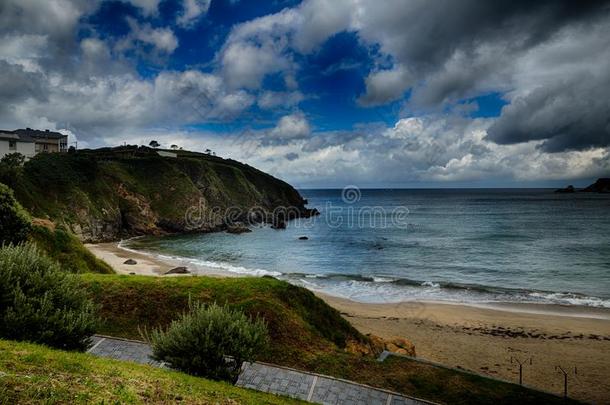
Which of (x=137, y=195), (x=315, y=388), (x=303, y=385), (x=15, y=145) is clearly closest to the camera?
(x=315, y=388)

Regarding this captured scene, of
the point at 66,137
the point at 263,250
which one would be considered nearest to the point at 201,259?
the point at 263,250

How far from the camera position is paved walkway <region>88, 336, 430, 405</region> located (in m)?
13.3

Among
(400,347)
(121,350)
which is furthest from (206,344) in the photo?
(400,347)

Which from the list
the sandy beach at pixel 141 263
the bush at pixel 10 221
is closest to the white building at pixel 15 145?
the sandy beach at pixel 141 263

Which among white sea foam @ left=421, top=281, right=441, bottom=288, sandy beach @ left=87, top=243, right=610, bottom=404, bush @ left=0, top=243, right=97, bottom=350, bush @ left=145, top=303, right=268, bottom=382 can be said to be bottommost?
sandy beach @ left=87, top=243, right=610, bottom=404

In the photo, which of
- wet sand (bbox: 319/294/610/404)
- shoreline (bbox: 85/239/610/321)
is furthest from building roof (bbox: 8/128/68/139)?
wet sand (bbox: 319/294/610/404)

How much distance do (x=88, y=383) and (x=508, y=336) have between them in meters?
30.9

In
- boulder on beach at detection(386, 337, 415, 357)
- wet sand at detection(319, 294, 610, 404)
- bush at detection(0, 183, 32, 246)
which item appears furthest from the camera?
bush at detection(0, 183, 32, 246)

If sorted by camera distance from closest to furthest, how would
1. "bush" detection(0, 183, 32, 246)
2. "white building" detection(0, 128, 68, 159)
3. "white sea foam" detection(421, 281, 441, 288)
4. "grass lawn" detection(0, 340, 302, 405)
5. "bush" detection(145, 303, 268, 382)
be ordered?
"grass lawn" detection(0, 340, 302, 405), "bush" detection(145, 303, 268, 382), "bush" detection(0, 183, 32, 246), "white sea foam" detection(421, 281, 441, 288), "white building" detection(0, 128, 68, 159)

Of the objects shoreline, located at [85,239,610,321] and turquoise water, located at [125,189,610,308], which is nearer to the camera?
shoreline, located at [85,239,610,321]

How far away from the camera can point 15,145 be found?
82.9 meters

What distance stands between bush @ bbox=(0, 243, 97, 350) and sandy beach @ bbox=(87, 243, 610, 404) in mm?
21294

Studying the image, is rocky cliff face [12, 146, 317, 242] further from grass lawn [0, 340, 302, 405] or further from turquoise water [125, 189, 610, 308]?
grass lawn [0, 340, 302, 405]

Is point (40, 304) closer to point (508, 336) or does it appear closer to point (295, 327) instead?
point (295, 327)
